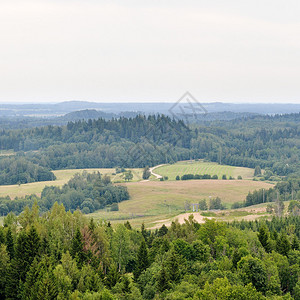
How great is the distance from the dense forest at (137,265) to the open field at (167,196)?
53.9 m

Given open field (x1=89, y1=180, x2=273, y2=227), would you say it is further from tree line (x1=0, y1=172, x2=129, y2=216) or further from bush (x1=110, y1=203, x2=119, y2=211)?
tree line (x1=0, y1=172, x2=129, y2=216)

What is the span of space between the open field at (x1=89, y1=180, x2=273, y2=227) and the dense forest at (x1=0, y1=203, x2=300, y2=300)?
5387 cm

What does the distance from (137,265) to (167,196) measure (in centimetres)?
9767

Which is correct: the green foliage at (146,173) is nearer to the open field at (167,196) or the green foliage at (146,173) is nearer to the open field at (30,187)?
the open field at (30,187)

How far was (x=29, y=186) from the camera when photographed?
607 ft

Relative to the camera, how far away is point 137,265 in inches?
2190

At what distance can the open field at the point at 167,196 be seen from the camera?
133150mm

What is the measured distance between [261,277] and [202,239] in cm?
1663

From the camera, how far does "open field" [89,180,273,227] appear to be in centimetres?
13315

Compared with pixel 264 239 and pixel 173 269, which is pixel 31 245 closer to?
pixel 173 269

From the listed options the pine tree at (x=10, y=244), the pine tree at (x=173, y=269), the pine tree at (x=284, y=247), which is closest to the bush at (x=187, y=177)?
the pine tree at (x=284, y=247)

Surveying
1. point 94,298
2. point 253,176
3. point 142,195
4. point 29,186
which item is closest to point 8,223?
point 94,298

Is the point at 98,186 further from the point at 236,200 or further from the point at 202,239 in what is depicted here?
the point at 202,239

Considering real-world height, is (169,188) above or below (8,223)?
below
